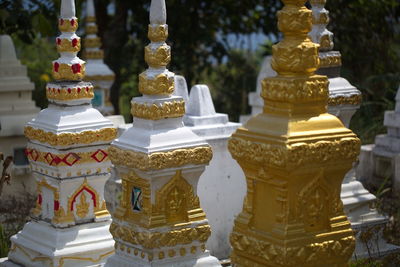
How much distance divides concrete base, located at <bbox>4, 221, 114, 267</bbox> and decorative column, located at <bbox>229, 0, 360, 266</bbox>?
1655mm

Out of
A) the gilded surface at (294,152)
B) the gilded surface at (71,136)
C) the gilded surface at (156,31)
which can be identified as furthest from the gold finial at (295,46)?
the gilded surface at (71,136)

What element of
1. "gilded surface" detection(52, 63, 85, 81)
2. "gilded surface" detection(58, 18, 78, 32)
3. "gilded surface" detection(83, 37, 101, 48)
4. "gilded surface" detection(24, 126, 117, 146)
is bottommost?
"gilded surface" detection(24, 126, 117, 146)

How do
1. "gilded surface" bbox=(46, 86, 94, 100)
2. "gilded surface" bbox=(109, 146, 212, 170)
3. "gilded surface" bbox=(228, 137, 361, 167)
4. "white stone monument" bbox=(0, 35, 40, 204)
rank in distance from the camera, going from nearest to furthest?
"gilded surface" bbox=(228, 137, 361, 167) → "gilded surface" bbox=(109, 146, 212, 170) → "gilded surface" bbox=(46, 86, 94, 100) → "white stone monument" bbox=(0, 35, 40, 204)

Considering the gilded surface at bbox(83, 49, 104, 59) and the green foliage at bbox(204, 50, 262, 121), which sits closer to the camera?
the gilded surface at bbox(83, 49, 104, 59)

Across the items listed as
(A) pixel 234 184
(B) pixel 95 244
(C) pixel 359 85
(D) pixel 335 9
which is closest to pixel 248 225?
(B) pixel 95 244

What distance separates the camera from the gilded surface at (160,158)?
462 cm

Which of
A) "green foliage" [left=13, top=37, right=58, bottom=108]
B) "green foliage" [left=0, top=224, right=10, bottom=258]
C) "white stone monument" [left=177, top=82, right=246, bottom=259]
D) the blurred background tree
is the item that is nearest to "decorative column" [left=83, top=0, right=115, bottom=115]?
the blurred background tree

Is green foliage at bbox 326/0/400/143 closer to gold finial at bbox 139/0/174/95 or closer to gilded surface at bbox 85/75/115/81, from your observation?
gilded surface at bbox 85/75/115/81

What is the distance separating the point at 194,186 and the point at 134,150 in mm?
403

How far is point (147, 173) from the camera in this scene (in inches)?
183

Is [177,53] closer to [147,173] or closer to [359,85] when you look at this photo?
[359,85]

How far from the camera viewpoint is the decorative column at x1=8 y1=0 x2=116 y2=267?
17.7 ft

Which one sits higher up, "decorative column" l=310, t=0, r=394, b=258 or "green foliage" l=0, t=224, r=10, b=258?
"decorative column" l=310, t=0, r=394, b=258

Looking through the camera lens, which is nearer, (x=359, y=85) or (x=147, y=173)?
(x=147, y=173)
